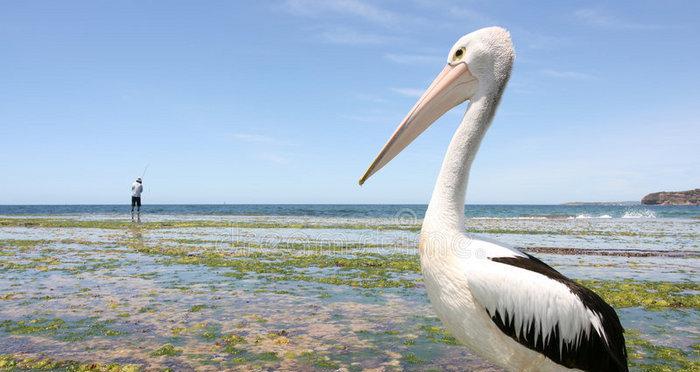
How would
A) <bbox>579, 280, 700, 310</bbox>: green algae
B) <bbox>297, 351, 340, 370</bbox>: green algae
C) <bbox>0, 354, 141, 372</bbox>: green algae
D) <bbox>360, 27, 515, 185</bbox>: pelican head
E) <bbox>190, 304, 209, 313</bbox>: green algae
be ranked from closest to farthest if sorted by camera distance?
<bbox>360, 27, 515, 185</bbox>: pelican head < <bbox>0, 354, 141, 372</bbox>: green algae < <bbox>297, 351, 340, 370</bbox>: green algae < <bbox>190, 304, 209, 313</bbox>: green algae < <bbox>579, 280, 700, 310</bbox>: green algae

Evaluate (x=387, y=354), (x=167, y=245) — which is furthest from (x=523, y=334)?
(x=167, y=245)

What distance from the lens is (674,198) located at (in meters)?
121

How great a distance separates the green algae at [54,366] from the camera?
14.4ft

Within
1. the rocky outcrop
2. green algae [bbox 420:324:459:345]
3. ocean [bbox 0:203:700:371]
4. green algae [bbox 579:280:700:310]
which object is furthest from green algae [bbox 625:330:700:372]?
the rocky outcrop

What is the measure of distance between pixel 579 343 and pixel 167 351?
13.0 feet

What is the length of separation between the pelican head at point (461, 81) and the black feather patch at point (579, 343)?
3.13 ft

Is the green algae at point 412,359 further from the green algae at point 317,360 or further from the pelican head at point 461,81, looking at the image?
the pelican head at point 461,81

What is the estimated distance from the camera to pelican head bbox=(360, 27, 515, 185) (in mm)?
3080

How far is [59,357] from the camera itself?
4727 millimetres

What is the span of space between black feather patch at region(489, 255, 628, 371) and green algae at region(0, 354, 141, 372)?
138 inches

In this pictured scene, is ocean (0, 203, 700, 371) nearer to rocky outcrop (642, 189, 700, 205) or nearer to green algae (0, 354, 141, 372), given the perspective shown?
green algae (0, 354, 141, 372)

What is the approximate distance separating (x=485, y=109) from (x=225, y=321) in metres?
4.59

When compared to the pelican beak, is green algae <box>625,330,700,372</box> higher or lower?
lower

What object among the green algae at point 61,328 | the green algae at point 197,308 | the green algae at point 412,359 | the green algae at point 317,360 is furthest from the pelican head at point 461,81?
the green algae at point 197,308
